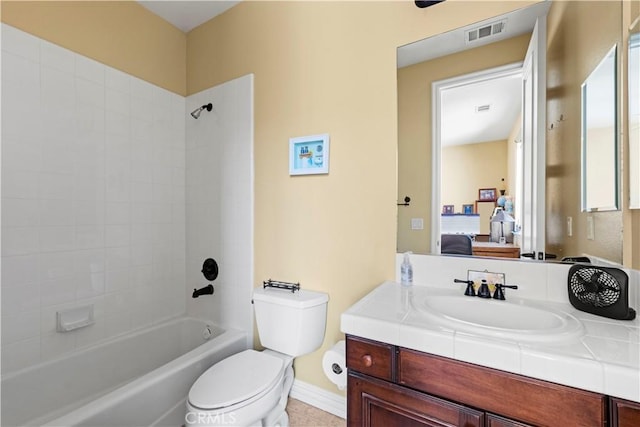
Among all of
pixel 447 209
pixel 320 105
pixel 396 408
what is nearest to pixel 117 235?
pixel 320 105

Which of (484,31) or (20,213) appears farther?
(20,213)

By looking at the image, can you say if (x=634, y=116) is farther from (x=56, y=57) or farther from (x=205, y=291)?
(x=56, y=57)

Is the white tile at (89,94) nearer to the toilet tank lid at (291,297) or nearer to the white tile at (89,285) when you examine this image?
the white tile at (89,285)

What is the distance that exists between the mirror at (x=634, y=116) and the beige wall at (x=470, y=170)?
38cm

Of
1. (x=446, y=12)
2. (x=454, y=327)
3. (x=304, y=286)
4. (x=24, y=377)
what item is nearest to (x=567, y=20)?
(x=446, y=12)

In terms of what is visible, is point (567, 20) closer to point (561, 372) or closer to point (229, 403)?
point (561, 372)

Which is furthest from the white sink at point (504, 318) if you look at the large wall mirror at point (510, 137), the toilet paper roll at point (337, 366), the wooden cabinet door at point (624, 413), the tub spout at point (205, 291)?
the tub spout at point (205, 291)

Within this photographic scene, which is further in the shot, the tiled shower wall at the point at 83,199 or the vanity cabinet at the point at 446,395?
the tiled shower wall at the point at 83,199

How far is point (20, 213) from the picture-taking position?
4.78 feet

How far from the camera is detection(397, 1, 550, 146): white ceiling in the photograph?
1215mm

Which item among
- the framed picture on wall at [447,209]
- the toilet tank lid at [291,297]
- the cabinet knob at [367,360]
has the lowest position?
the cabinet knob at [367,360]

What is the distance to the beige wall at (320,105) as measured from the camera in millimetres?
1453

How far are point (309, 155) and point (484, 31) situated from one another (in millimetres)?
1020

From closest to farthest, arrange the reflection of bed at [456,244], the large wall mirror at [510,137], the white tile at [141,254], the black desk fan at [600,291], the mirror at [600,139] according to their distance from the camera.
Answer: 1. the black desk fan at [600,291]
2. the mirror at [600,139]
3. the large wall mirror at [510,137]
4. the reflection of bed at [456,244]
5. the white tile at [141,254]
